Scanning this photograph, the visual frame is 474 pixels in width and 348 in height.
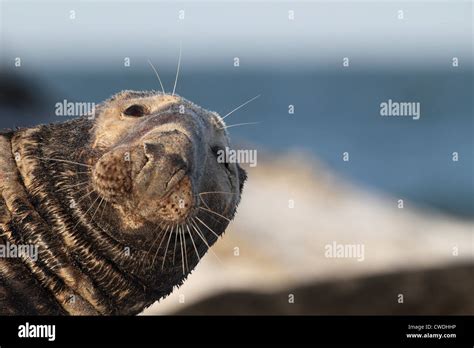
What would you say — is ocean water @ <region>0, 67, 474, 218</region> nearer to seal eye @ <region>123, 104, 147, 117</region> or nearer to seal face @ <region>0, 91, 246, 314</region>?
seal eye @ <region>123, 104, 147, 117</region>

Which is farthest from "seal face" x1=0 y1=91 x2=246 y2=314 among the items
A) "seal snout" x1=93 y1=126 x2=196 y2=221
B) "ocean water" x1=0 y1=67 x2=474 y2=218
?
"ocean water" x1=0 y1=67 x2=474 y2=218

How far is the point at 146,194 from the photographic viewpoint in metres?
6.29

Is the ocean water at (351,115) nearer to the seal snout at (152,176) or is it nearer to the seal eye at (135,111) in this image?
the seal eye at (135,111)

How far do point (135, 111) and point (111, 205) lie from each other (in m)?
1.08

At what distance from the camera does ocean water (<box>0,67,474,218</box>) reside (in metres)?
33.6

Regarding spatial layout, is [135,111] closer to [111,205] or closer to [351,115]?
[111,205]

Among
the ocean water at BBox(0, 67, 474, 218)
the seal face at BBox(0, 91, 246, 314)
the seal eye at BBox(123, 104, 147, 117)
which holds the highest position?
the ocean water at BBox(0, 67, 474, 218)

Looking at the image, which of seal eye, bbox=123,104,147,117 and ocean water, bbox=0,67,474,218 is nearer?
seal eye, bbox=123,104,147,117

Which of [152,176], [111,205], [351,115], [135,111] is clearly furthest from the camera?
[351,115]

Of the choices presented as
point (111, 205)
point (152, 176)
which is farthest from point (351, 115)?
point (152, 176)

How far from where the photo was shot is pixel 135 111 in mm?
7344

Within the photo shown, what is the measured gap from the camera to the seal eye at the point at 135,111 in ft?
24.0
